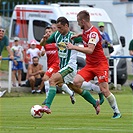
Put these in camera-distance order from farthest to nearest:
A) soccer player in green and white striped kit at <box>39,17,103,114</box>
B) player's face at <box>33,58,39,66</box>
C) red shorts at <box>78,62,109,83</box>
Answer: player's face at <box>33,58,39,66</box> → soccer player in green and white striped kit at <box>39,17,103,114</box> → red shorts at <box>78,62,109,83</box>

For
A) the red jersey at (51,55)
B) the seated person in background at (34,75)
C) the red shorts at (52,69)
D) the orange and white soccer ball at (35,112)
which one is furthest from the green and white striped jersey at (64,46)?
the seated person in background at (34,75)

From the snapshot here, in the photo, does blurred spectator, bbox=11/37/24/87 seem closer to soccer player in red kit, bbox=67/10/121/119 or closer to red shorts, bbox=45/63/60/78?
red shorts, bbox=45/63/60/78

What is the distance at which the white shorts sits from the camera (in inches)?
572

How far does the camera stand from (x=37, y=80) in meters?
23.4

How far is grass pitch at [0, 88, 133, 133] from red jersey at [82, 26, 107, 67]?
1.11 meters

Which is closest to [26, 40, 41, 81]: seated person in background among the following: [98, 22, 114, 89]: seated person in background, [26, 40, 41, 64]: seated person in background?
[26, 40, 41, 64]: seated person in background

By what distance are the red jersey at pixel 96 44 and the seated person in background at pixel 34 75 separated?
9607 millimetres

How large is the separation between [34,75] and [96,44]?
10.1m

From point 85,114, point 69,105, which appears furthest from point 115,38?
point 85,114

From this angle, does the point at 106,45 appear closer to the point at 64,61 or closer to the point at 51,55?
the point at 51,55

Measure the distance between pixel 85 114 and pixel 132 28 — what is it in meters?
25.4

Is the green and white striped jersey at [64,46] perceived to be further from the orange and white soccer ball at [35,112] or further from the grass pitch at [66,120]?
the orange and white soccer ball at [35,112]

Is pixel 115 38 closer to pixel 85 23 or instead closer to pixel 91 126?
pixel 85 23

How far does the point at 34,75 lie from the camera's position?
23.4m
